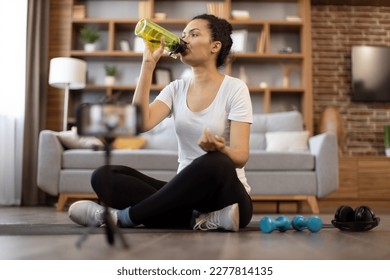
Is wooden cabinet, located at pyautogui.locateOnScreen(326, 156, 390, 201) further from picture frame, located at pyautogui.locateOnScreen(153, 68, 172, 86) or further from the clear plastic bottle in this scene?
the clear plastic bottle

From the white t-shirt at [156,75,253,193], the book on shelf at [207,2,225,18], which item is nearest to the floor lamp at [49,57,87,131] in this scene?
the book on shelf at [207,2,225,18]

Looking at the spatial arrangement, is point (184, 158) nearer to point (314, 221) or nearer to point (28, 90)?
point (314, 221)

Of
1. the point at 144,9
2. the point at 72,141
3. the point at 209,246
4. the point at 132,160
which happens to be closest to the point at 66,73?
the point at 72,141

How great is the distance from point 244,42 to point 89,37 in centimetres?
125

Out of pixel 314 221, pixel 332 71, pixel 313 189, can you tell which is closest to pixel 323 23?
pixel 332 71

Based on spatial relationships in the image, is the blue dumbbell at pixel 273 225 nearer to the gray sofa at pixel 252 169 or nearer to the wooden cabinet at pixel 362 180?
the gray sofa at pixel 252 169

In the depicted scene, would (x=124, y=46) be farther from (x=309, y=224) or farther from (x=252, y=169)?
(x=309, y=224)

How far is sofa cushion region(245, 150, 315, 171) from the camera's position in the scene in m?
2.74

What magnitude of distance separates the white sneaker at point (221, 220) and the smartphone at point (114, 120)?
586mm

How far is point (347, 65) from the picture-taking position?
421 cm

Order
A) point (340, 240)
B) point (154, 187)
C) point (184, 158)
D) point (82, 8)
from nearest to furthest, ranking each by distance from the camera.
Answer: point (340, 240) → point (184, 158) → point (154, 187) → point (82, 8)

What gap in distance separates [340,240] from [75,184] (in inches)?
72.5

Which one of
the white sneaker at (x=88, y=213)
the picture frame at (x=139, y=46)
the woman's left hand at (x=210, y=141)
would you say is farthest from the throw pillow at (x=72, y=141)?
the woman's left hand at (x=210, y=141)

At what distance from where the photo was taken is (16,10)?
3.13m
